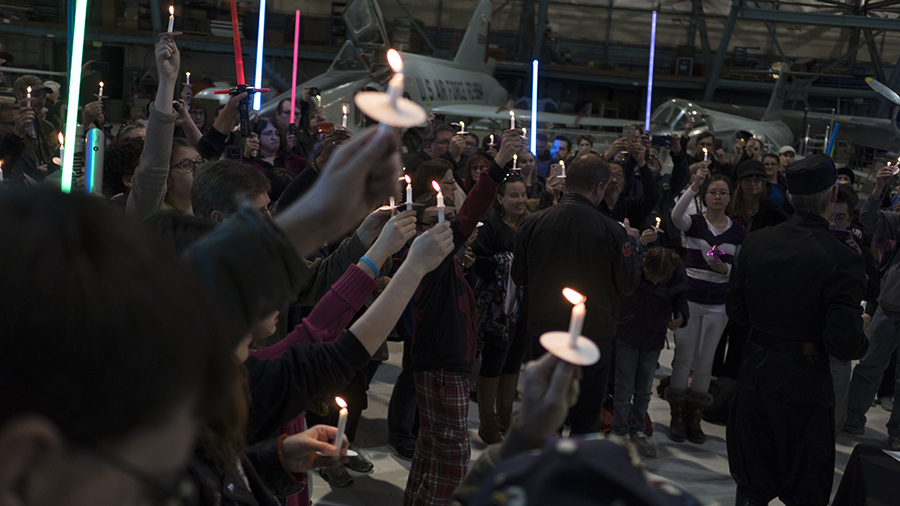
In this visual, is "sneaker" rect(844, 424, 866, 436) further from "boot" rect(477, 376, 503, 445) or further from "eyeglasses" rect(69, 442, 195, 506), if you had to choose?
"eyeglasses" rect(69, 442, 195, 506)

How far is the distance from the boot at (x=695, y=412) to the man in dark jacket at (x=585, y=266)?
3.79 ft

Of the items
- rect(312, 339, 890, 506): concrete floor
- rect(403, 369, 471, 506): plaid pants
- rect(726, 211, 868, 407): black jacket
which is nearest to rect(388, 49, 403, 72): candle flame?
rect(403, 369, 471, 506): plaid pants

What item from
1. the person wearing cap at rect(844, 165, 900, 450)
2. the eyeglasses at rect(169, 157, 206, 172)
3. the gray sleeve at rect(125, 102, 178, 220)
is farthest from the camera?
the person wearing cap at rect(844, 165, 900, 450)

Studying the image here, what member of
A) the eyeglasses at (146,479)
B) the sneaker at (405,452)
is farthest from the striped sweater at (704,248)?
the eyeglasses at (146,479)

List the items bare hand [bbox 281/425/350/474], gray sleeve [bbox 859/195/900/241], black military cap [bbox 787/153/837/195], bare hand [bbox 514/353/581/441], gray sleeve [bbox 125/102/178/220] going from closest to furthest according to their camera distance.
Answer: bare hand [bbox 514/353/581/441] < bare hand [bbox 281/425/350/474] < gray sleeve [bbox 125/102/178/220] < black military cap [bbox 787/153/837/195] < gray sleeve [bbox 859/195/900/241]

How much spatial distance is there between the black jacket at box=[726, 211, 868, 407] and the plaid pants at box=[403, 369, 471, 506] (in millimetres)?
1384

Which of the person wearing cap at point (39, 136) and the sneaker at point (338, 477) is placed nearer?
the person wearing cap at point (39, 136)

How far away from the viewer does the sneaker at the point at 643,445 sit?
4.53m

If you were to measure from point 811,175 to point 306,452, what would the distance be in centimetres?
279

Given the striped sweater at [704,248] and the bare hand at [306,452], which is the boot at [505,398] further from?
the bare hand at [306,452]

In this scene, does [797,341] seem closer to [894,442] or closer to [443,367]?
[443,367]

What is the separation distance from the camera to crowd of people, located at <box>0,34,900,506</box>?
1.71 ft

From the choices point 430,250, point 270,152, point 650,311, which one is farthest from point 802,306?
point 270,152

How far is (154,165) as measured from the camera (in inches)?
99.2
